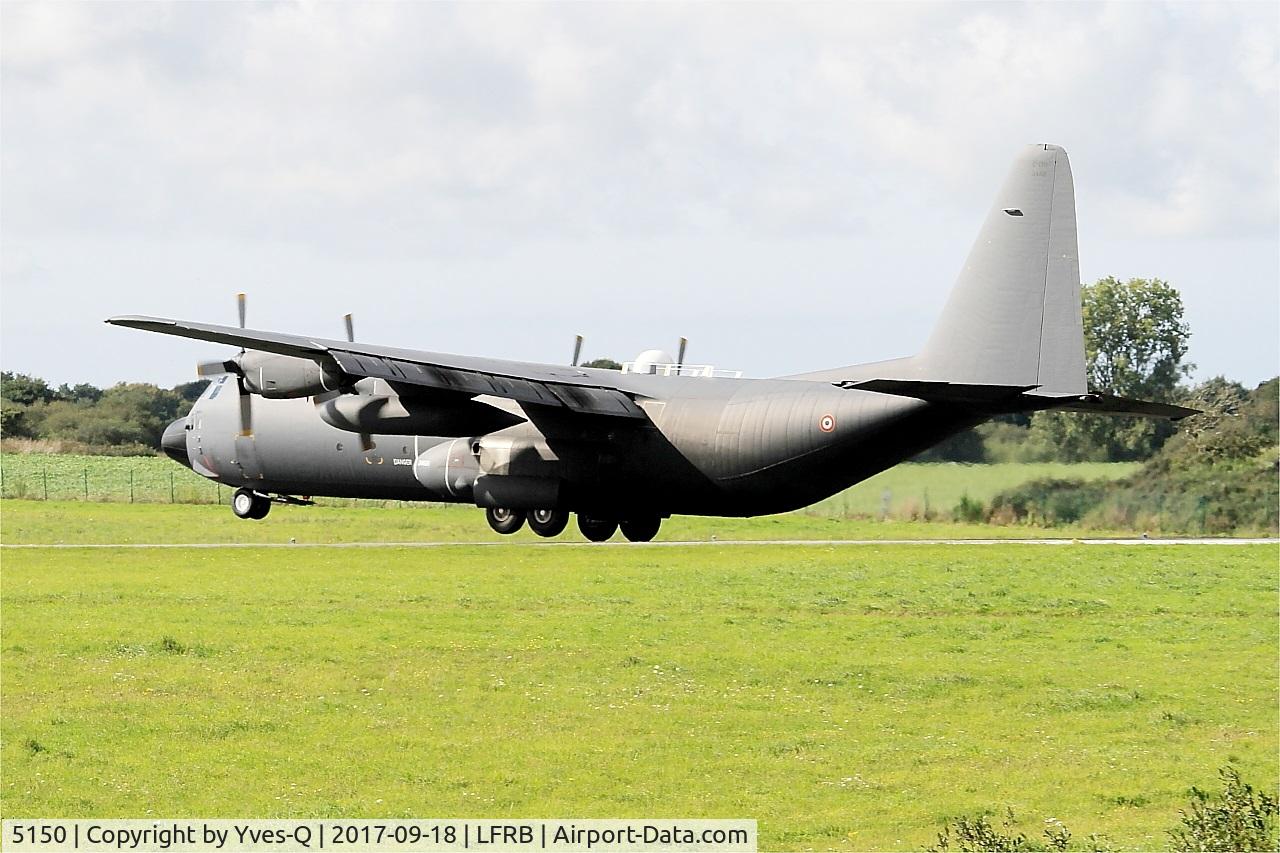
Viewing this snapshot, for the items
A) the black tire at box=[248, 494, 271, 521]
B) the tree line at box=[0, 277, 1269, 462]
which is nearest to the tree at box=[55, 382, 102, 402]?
the tree line at box=[0, 277, 1269, 462]

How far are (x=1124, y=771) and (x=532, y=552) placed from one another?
32681 mm

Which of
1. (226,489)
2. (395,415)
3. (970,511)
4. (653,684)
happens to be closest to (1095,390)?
(970,511)

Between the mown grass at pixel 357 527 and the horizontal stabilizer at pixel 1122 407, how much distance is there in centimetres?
3538

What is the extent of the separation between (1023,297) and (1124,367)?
4331cm

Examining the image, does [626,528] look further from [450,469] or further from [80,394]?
[80,394]

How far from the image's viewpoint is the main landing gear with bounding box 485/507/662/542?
31062 mm

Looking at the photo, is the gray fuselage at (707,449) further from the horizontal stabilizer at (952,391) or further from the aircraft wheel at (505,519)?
the horizontal stabilizer at (952,391)

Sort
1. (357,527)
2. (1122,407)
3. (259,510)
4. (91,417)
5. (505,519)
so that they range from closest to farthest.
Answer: (1122,407) → (505,519) → (259,510) → (357,527) → (91,417)

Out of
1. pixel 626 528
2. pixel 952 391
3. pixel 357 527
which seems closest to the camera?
pixel 952 391

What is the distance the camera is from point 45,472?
85.6m

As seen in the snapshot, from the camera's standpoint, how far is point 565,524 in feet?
103

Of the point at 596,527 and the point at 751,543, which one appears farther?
the point at 751,543

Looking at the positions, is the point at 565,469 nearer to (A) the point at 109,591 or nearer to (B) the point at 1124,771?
(B) the point at 1124,771

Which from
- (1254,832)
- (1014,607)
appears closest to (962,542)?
(1014,607)
